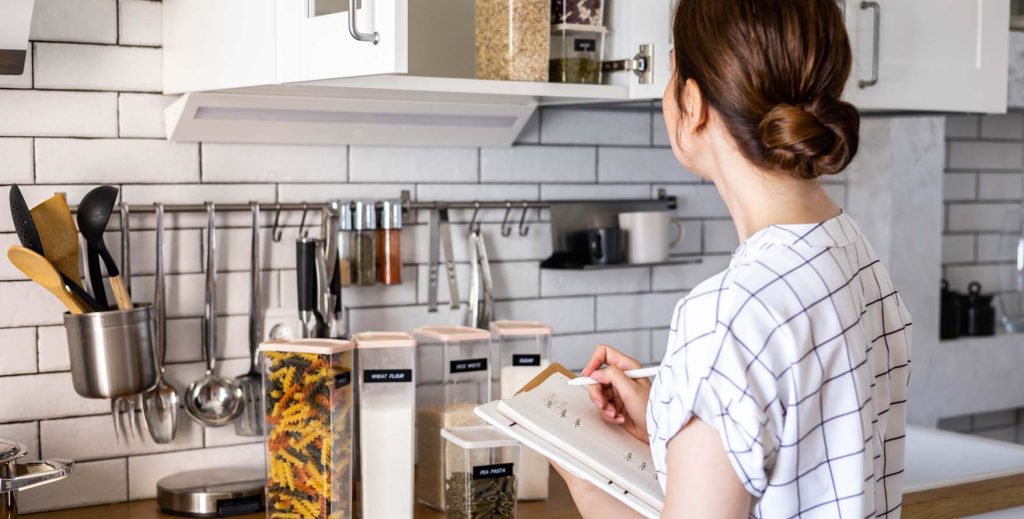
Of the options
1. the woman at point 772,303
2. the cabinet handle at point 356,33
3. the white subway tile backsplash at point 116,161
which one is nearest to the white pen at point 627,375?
the woman at point 772,303

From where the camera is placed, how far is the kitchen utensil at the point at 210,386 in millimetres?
1840

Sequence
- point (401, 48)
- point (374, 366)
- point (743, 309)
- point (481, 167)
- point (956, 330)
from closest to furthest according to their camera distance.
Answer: point (743, 309), point (401, 48), point (374, 366), point (481, 167), point (956, 330)

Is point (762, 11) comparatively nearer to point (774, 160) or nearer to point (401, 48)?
point (774, 160)

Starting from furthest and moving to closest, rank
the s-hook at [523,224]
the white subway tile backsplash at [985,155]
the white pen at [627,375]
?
the white subway tile backsplash at [985,155] → the s-hook at [523,224] → the white pen at [627,375]

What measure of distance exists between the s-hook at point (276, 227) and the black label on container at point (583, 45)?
559 millimetres

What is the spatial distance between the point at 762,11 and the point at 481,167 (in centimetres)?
109

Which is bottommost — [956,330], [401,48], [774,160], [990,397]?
[990,397]

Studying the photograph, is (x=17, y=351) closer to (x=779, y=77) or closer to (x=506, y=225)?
(x=506, y=225)

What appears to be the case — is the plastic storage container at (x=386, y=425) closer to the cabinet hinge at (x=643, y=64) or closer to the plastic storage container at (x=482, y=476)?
A: the plastic storage container at (x=482, y=476)

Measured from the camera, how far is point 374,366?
170 cm

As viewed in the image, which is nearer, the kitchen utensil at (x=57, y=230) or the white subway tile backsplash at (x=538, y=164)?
the kitchen utensil at (x=57, y=230)

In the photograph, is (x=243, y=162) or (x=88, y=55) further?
(x=243, y=162)

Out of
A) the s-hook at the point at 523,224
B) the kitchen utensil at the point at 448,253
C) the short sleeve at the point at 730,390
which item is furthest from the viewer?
the s-hook at the point at 523,224

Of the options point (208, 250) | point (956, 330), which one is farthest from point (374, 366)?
point (956, 330)
